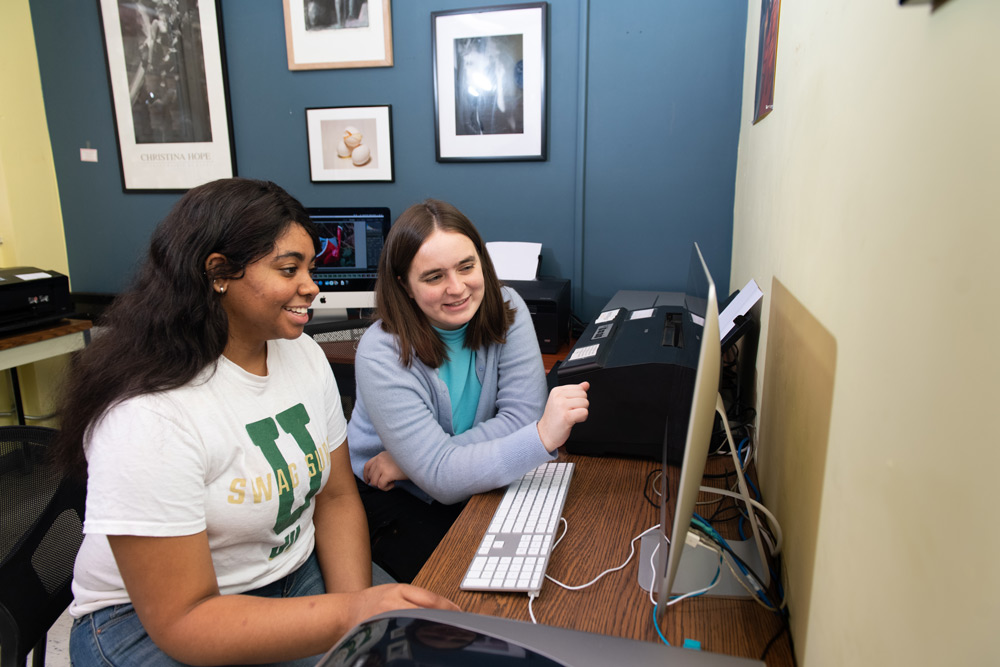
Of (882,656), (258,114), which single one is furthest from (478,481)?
(258,114)

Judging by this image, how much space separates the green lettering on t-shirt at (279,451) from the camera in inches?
37.7

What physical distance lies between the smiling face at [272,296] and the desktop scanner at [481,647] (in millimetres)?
571

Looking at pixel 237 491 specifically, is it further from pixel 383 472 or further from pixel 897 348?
pixel 897 348

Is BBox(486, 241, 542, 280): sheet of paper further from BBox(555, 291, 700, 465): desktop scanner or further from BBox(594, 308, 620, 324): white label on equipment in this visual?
BBox(555, 291, 700, 465): desktop scanner

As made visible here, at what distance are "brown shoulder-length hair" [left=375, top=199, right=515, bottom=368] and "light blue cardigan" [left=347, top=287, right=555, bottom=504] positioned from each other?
2cm

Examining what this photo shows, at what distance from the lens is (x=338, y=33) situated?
2.54 m

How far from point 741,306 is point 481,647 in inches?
42.8

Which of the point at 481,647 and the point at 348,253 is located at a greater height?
the point at 348,253

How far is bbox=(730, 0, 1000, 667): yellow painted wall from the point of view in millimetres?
318

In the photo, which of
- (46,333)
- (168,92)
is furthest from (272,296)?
(168,92)

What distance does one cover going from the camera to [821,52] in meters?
0.81

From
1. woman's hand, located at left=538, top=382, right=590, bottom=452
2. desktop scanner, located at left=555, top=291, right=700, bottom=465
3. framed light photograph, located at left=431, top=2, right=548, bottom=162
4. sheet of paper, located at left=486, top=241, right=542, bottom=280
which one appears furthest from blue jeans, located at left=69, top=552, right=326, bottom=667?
framed light photograph, located at left=431, top=2, right=548, bottom=162

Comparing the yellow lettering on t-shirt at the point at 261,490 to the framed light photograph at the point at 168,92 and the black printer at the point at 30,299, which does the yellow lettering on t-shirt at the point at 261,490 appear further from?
the framed light photograph at the point at 168,92

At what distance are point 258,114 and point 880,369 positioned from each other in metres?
2.87
